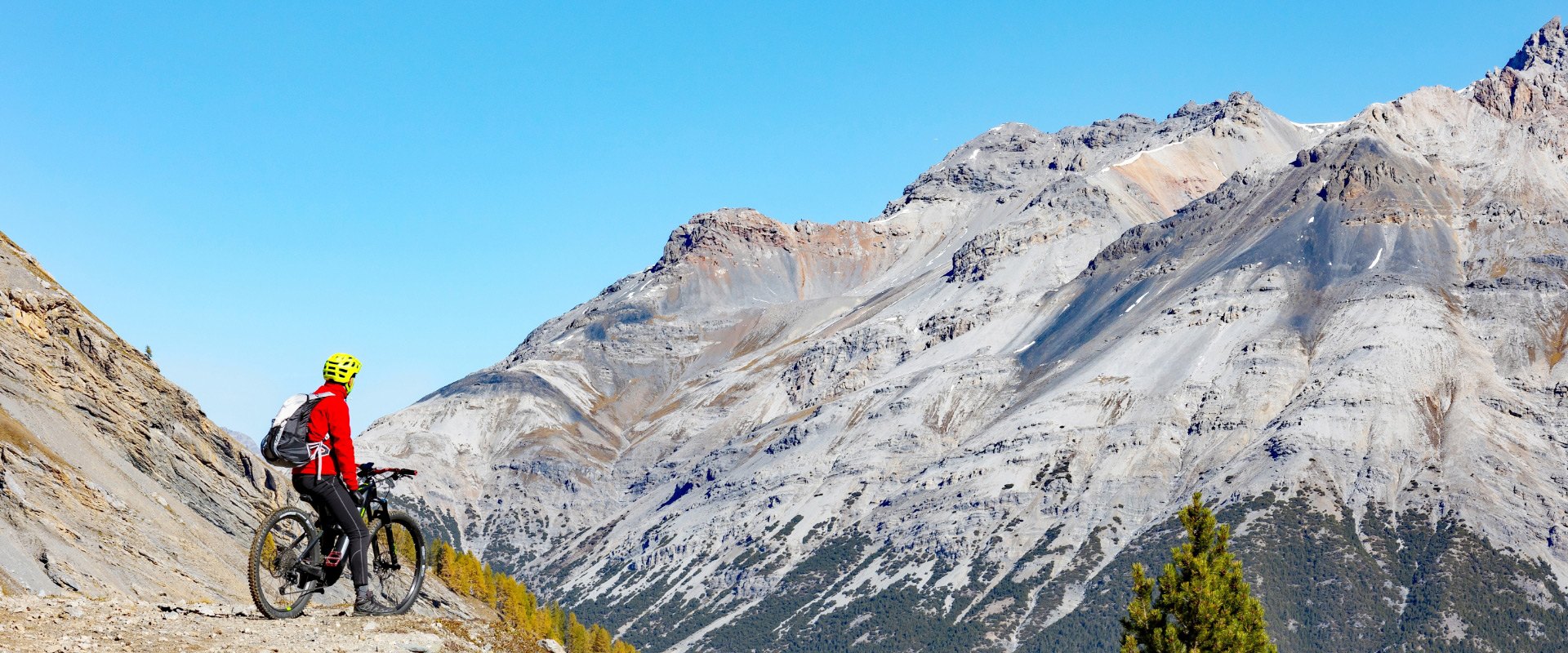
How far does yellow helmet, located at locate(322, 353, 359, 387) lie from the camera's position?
2538 centimetres

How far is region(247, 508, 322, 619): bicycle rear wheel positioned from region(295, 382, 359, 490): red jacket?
97cm

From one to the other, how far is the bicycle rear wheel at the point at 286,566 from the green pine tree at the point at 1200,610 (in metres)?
27.8

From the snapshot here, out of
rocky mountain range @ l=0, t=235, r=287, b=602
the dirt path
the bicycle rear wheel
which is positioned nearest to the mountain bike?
the bicycle rear wheel

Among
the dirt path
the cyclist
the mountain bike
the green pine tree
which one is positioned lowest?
the green pine tree

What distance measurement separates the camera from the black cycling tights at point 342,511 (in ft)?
81.4

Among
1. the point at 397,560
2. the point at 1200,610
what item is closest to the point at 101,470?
the point at 397,560

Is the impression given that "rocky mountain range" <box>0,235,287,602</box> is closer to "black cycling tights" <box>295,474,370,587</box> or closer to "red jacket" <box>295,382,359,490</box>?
"black cycling tights" <box>295,474,370,587</box>

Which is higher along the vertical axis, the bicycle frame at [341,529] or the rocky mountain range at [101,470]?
the rocky mountain range at [101,470]

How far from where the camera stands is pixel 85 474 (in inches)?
1981

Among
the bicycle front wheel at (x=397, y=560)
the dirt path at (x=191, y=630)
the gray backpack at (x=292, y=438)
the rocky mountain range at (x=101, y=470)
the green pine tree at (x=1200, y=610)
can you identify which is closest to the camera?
the dirt path at (x=191, y=630)

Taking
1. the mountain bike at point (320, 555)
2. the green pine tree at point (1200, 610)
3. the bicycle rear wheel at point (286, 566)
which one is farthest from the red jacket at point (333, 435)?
the green pine tree at point (1200, 610)

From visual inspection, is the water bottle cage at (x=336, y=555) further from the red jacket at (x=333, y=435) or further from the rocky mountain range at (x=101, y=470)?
the rocky mountain range at (x=101, y=470)

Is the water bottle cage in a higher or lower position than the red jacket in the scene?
lower

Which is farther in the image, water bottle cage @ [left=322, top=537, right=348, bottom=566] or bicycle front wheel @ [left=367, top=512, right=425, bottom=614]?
bicycle front wheel @ [left=367, top=512, right=425, bottom=614]
